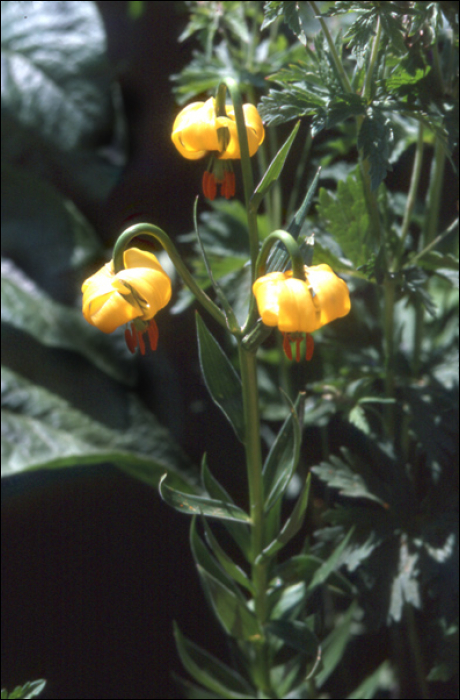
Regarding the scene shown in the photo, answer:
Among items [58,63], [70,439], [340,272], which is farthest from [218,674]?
[58,63]

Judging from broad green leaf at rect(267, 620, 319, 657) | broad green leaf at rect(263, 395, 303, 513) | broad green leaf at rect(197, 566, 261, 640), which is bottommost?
broad green leaf at rect(267, 620, 319, 657)

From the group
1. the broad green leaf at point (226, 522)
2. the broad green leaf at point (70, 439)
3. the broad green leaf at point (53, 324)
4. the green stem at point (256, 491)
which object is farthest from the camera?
the broad green leaf at point (53, 324)

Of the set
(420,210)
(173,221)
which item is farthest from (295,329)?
(173,221)

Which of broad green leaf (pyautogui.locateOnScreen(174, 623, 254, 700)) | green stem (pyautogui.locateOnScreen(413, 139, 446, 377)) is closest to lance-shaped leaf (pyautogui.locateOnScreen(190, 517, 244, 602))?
broad green leaf (pyautogui.locateOnScreen(174, 623, 254, 700))

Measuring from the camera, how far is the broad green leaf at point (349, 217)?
1.00 meters

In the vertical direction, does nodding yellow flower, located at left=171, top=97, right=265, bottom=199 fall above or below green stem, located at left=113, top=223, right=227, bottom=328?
above

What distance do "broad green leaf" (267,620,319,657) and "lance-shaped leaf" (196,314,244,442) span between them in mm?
311

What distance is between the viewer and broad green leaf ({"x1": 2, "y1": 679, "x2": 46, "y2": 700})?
85 cm

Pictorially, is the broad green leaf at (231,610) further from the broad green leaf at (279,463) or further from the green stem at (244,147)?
the green stem at (244,147)

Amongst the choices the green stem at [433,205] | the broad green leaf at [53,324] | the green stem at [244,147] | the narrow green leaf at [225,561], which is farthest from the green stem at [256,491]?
the broad green leaf at [53,324]

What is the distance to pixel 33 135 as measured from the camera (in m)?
1.47

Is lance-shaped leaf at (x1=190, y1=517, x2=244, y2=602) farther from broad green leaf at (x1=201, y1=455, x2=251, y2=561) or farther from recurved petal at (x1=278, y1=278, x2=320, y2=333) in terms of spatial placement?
recurved petal at (x1=278, y1=278, x2=320, y2=333)

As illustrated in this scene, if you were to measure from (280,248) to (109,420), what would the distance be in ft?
2.32

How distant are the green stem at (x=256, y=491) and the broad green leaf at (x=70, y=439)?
1.06 feet
